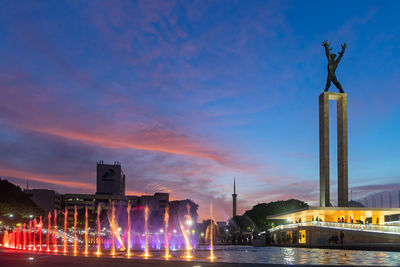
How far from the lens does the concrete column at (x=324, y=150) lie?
164 feet

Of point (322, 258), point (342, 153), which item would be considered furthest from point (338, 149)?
point (322, 258)

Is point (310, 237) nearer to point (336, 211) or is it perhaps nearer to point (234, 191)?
point (336, 211)

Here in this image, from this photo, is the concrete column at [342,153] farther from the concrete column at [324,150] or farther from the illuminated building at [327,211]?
the concrete column at [324,150]

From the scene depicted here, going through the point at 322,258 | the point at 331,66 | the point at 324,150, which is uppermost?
the point at 331,66

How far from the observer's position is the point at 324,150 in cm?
5100

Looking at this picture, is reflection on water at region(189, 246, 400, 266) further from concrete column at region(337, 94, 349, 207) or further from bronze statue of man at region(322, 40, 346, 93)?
bronze statue of man at region(322, 40, 346, 93)

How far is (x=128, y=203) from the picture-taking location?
17150 cm

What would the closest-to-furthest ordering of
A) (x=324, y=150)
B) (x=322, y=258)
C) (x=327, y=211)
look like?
1. (x=322, y=258)
2. (x=327, y=211)
3. (x=324, y=150)

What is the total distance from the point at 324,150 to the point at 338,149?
178 centimetres

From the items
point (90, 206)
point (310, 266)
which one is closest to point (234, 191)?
point (90, 206)

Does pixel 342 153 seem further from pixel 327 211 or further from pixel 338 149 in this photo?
pixel 327 211

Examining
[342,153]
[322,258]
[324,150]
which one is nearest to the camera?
[322,258]

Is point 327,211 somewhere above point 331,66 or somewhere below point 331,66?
below

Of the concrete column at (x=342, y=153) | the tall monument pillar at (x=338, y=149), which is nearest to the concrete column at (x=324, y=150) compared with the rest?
the tall monument pillar at (x=338, y=149)
